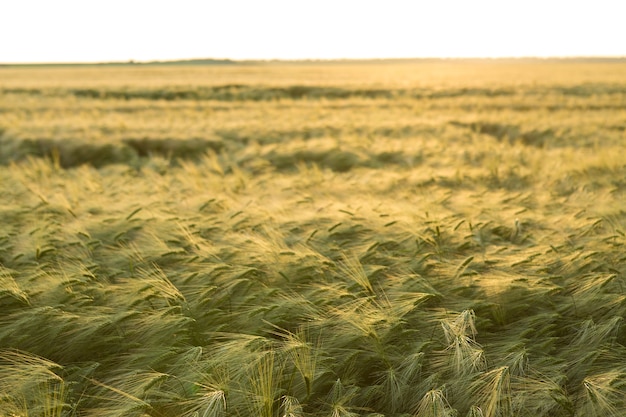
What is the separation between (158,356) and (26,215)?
6.84ft

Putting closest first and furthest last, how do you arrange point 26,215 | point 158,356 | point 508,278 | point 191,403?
point 191,403 < point 158,356 < point 508,278 < point 26,215

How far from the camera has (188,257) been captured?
265 centimetres

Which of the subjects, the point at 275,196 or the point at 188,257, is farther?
the point at 275,196

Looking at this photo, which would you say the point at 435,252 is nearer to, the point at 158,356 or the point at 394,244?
the point at 394,244

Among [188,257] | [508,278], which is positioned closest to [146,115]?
[188,257]

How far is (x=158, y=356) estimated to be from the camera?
1903 mm

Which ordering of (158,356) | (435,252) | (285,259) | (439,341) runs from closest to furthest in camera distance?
(158,356), (439,341), (285,259), (435,252)

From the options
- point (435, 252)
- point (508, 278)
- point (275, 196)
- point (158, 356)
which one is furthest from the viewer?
point (275, 196)

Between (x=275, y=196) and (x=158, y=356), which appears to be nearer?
(x=158, y=356)

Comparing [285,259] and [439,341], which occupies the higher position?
[285,259]

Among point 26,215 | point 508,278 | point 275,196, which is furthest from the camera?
point 275,196

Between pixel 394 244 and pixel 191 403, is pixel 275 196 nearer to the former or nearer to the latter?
pixel 394 244

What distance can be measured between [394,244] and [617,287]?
1122 millimetres

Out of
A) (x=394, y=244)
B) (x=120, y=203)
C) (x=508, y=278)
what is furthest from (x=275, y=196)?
(x=508, y=278)
